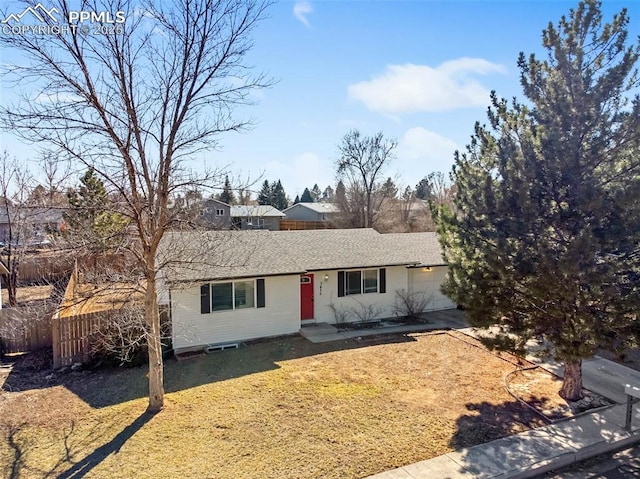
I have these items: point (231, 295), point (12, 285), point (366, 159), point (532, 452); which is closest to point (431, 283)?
point (231, 295)

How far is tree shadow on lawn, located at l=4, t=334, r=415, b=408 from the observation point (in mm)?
9617

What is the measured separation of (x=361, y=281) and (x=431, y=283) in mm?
3824

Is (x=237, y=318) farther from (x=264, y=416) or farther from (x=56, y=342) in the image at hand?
(x=264, y=416)

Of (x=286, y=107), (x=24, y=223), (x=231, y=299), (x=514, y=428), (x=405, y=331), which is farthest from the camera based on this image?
(x=24, y=223)

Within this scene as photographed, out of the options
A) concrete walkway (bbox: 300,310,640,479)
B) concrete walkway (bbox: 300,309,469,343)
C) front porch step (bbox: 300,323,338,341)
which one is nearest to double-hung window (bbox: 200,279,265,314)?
front porch step (bbox: 300,323,338,341)

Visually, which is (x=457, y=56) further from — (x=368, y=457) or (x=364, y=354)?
(x=368, y=457)

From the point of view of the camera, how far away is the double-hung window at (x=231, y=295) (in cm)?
1286

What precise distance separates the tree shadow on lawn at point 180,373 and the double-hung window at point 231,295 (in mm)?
1421

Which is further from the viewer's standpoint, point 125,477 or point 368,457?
point 368,457

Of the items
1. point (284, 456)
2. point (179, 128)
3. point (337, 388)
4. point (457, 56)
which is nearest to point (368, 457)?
point (284, 456)

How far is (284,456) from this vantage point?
666 centimetres

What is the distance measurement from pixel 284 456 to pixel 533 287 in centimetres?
572

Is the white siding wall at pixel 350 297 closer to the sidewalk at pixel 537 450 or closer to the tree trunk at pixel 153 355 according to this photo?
the tree trunk at pixel 153 355

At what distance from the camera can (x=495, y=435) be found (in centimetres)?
738
